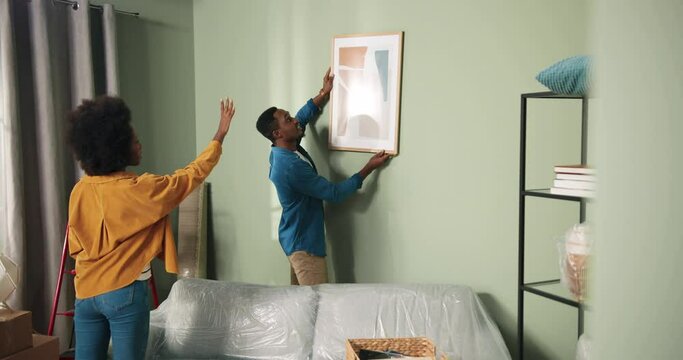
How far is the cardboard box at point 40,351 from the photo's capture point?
8.63 feet

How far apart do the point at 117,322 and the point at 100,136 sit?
72 cm

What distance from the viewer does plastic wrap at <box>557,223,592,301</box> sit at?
184cm

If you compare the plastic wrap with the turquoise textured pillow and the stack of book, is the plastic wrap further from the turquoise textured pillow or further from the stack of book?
the turquoise textured pillow

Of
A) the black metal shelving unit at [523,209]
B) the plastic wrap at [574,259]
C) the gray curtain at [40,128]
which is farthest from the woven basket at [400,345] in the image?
the gray curtain at [40,128]

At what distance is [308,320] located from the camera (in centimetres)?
281

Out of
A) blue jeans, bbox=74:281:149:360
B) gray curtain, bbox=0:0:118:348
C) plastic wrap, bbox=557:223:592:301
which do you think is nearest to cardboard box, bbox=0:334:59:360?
blue jeans, bbox=74:281:149:360

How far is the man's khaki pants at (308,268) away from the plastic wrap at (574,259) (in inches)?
61.0

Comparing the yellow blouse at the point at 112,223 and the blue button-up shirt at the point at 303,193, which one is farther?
the blue button-up shirt at the point at 303,193

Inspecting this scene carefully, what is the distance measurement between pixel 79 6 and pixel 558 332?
3.09m

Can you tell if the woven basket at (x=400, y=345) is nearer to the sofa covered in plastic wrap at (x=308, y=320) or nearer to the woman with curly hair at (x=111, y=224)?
the sofa covered in plastic wrap at (x=308, y=320)

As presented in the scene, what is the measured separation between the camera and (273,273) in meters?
3.92

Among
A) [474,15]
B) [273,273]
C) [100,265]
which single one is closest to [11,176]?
[100,265]

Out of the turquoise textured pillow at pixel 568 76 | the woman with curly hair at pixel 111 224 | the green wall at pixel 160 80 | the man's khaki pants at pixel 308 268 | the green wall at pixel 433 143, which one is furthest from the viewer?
the green wall at pixel 160 80

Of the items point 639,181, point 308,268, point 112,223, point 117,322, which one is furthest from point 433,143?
point 639,181
